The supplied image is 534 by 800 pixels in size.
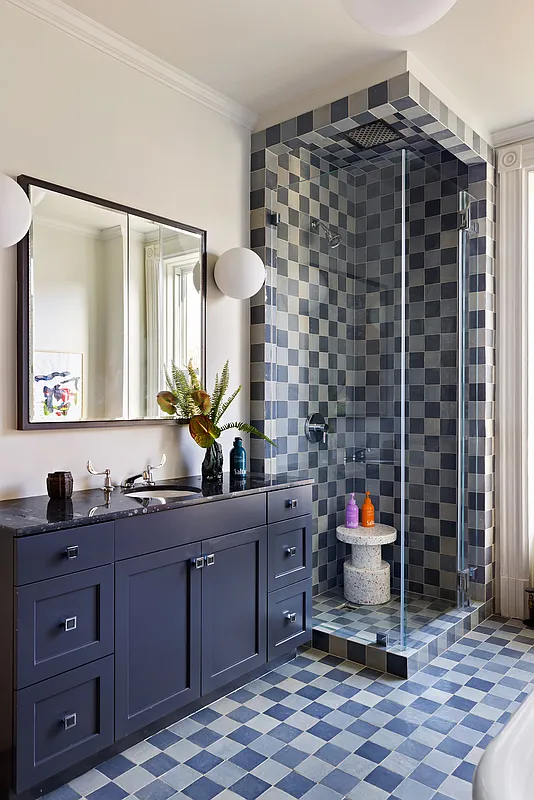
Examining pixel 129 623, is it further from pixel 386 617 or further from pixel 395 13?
pixel 395 13

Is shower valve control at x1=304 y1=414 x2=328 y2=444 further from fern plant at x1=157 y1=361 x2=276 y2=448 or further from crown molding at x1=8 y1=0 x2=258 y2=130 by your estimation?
crown molding at x1=8 y1=0 x2=258 y2=130

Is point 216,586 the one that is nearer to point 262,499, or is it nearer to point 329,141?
point 262,499

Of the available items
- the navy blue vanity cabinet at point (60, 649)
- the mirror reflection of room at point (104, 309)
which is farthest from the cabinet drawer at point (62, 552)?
the mirror reflection of room at point (104, 309)

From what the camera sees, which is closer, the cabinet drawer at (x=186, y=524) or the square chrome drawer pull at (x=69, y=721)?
the square chrome drawer pull at (x=69, y=721)

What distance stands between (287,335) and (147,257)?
2.83 ft

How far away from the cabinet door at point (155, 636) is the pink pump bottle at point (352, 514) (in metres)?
1.05

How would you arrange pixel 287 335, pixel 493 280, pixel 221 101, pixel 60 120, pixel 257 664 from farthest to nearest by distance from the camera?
pixel 493 280, pixel 287 335, pixel 221 101, pixel 257 664, pixel 60 120

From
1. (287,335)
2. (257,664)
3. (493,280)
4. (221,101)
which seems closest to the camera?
(257,664)

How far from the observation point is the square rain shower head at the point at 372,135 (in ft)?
9.57

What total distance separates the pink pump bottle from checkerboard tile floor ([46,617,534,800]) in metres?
0.62

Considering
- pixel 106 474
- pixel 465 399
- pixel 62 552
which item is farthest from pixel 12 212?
pixel 465 399

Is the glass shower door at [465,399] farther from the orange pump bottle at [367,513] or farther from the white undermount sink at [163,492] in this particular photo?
the white undermount sink at [163,492]

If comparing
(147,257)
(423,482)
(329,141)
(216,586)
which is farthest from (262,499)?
(329,141)

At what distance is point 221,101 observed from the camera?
2.89m
